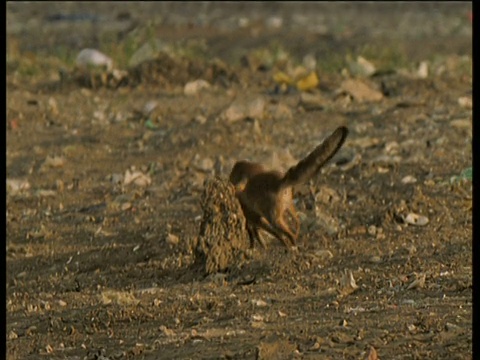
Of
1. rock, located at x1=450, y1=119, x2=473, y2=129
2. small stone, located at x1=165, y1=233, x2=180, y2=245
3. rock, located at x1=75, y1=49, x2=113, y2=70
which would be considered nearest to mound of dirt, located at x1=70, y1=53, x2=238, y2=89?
rock, located at x1=75, y1=49, x2=113, y2=70

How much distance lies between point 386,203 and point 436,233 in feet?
2.28

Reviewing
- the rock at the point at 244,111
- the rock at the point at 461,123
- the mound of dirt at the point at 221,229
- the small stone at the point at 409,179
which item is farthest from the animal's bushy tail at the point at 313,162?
the rock at the point at 244,111

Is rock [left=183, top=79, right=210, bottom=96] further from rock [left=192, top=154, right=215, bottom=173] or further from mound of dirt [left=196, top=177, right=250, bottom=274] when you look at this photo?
mound of dirt [left=196, top=177, right=250, bottom=274]

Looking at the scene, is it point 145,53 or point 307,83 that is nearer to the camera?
point 307,83

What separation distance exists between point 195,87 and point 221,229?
5.24 metres

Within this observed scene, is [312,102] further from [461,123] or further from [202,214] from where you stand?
[202,214]

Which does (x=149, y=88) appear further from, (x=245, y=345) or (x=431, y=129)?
(x=245, y=345)

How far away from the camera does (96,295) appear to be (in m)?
5.89

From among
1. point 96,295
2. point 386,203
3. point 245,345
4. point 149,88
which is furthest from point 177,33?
point 245,345

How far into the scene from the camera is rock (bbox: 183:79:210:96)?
36.6 ft

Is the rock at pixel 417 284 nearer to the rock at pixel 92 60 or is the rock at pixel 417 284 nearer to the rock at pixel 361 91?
the rock at pixel 361 91

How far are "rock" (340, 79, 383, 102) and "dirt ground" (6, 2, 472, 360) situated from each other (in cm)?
2

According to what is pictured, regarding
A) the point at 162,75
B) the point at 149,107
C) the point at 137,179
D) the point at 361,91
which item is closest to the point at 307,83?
the point at 361,91

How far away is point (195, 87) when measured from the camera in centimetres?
1127
